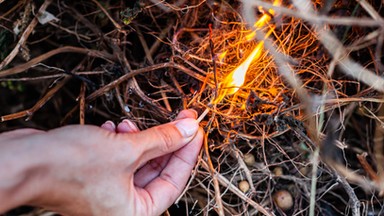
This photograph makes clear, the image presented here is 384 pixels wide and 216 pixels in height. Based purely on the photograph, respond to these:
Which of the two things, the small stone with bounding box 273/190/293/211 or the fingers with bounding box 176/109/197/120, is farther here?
the small stone with bounding box 273/190/293/211

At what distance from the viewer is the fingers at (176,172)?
3.67 ft

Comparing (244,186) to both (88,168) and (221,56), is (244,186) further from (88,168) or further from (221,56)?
(88,168)

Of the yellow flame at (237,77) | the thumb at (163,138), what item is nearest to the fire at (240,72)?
the yellow flame at (237,77)

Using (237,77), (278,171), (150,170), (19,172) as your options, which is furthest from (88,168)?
(278,171)

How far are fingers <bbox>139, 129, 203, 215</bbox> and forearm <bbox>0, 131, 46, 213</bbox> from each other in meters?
0.29

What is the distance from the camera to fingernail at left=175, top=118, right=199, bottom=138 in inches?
42.8

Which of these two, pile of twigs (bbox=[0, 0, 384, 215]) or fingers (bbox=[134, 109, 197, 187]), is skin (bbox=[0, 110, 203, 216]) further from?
pile of twigs (bbox=[0, 0, 384, 215])

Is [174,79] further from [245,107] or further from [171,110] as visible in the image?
[245,107]

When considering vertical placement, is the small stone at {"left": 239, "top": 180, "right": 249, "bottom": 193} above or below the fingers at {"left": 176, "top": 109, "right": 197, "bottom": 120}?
below

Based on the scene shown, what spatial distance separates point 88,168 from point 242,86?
44 cm

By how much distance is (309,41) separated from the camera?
4.16ft

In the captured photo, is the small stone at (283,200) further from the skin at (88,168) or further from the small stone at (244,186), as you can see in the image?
the skin at (88,168)

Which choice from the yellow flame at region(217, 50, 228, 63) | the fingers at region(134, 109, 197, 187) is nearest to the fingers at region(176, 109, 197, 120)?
the fingers at region(134, 109, 197, 187)

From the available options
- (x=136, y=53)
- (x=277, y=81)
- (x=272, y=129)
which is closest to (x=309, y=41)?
(x=277, y=81)
